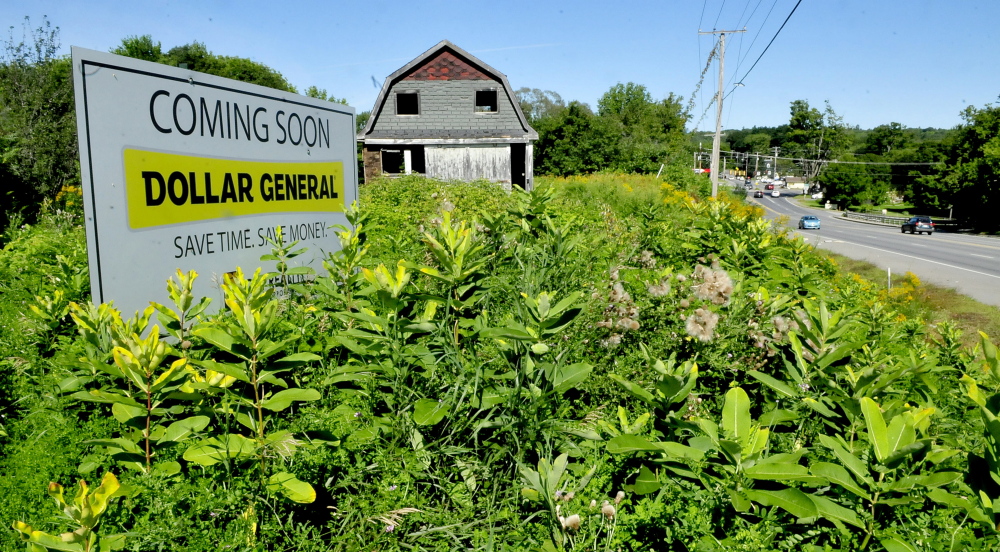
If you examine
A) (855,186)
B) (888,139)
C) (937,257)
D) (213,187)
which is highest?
(888,139)

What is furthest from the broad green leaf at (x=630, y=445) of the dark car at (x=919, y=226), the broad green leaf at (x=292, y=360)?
the dark car at (x=919, y=226)

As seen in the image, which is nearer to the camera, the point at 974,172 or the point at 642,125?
the point at 974,172

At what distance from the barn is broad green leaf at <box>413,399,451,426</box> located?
19.0m

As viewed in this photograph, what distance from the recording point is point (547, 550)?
1.76 meters

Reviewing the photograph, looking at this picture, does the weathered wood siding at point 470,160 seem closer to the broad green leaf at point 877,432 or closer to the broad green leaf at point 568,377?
the broad green leaf at point 568,377

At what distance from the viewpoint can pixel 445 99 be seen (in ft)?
71.3

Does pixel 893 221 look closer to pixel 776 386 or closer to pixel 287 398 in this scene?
pixel 776 386

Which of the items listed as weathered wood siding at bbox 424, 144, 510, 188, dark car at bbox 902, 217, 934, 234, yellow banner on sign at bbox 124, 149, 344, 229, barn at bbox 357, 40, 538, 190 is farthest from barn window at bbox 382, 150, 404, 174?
dark car at bbox 902, 217, 934, 234

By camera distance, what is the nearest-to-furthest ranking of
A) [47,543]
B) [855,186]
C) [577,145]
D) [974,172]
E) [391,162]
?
[47,543] → [391,162] → [577,145] → [974,172] → [855,186]

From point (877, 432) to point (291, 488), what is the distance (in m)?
1.65

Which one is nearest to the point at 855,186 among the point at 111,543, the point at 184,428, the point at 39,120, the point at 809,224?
the point at 809,224

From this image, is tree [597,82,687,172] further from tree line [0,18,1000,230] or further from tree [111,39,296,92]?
tree [111,39,296,92]

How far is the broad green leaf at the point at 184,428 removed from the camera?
1.91 m

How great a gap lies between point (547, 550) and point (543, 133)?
1569 inches
